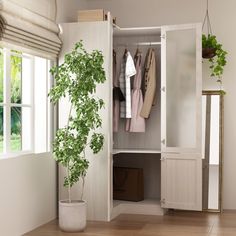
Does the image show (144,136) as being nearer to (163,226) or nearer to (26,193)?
(163,226)

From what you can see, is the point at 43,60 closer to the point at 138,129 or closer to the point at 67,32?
the point at 67,32

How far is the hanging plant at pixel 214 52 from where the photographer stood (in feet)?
21.2

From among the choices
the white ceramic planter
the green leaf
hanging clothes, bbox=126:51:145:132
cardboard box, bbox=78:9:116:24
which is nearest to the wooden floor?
the white ceramic planter

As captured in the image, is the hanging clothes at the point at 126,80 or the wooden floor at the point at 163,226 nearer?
the wooden floor at the point at 163,226

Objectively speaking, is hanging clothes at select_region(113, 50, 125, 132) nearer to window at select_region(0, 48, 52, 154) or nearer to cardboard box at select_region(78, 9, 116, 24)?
cardboard box at select_region(78, 9, 116, 24)

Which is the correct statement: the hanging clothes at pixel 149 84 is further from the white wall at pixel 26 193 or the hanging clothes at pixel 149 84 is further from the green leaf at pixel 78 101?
the white wall at pixel 26 193

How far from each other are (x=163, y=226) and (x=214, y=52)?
2.22 metres

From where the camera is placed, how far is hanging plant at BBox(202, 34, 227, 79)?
645 cm

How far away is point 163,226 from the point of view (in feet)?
18.8

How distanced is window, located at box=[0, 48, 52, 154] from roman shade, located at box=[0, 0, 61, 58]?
8.1 inches

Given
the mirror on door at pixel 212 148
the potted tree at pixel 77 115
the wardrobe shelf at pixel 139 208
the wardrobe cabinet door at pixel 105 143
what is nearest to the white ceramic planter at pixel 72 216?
the potted tree at pixel 77 115

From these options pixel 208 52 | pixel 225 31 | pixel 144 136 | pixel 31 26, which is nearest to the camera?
pixel 31 26

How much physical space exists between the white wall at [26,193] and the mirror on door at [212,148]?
192cm

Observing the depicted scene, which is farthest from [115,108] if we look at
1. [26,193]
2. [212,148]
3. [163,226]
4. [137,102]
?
[26,193]
